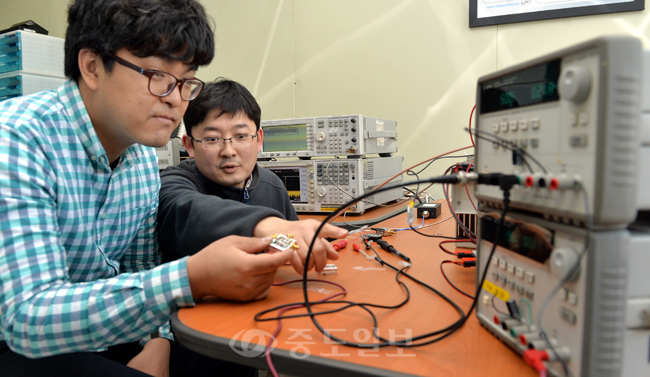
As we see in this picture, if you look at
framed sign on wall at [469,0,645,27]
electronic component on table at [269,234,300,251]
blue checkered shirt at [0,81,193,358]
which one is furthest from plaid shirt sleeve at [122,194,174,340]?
framed sign on wall at [469,0,645,27]

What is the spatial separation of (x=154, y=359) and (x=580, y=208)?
1022mm

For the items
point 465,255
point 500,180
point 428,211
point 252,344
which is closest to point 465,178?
point 500,180

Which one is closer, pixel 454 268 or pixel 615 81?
pixel 615 81

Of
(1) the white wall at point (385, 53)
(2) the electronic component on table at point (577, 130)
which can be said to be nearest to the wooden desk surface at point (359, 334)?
(2) the electronic component on table at point (577, 130)

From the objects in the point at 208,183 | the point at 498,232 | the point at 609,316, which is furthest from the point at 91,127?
the point at 609,316

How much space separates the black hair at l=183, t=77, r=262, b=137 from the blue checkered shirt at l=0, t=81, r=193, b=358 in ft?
1.59

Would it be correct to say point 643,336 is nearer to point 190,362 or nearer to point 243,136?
point 190,362

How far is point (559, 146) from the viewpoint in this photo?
44 cm

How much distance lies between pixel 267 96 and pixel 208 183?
1.73 metres

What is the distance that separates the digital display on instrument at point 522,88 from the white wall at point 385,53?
1.87 meters

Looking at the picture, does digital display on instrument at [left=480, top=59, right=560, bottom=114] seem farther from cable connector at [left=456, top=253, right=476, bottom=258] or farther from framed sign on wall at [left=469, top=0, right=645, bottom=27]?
framed sign on wall at [left=469, top=0, right=645, bottom=27]

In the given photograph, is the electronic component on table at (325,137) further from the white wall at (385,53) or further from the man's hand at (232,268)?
the man's hand at (232,268)

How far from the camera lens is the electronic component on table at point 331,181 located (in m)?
1.81

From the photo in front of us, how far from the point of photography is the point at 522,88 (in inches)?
20.1
